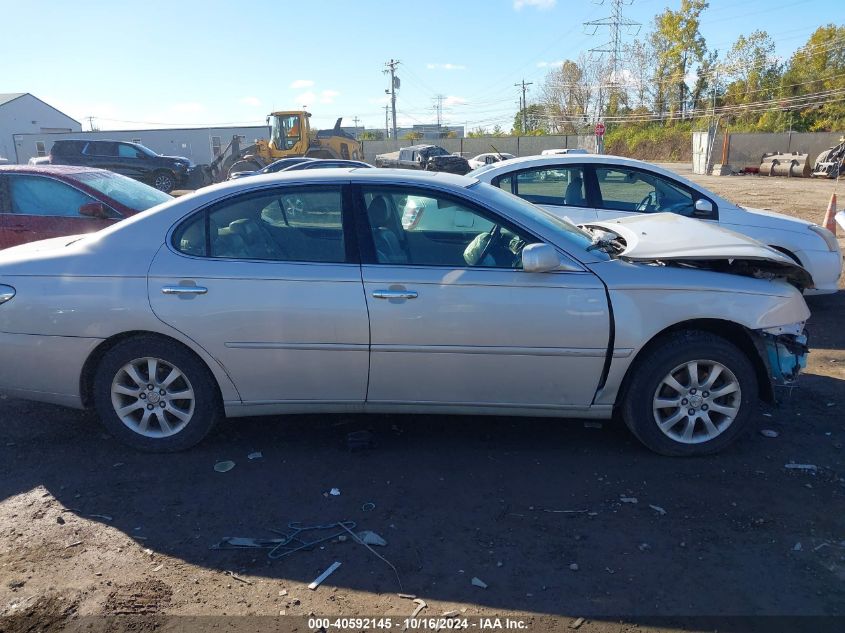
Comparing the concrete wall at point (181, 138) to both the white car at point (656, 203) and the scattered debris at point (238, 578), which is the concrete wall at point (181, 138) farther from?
the scattered debris at point (238, 578)

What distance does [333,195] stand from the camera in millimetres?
3928

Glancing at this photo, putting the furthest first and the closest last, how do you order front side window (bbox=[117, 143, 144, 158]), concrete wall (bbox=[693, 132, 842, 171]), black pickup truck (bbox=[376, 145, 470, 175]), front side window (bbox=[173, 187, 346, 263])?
concrete wall (bbox=[693, 132, 842, 171]) → black pickup truck (bbox=[376, 145, 470, 175]) → front side window (bbox=[117, 143, 144, 158]) → front side window (bbox=[173, 187, 346, 263])

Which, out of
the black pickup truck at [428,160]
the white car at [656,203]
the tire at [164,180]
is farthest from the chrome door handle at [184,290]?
the black pickup truck at [428,160]

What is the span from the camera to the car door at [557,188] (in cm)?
674

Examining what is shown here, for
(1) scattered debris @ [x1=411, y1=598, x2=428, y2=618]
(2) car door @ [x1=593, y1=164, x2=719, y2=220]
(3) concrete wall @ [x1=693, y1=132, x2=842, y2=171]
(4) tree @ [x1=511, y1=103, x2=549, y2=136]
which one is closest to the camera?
(1) scattered debris @ [x1=411, y1=598, x2=428, y2=618]

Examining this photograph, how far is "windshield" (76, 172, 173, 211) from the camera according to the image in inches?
284

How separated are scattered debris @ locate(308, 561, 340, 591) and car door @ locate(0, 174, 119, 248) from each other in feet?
17.8

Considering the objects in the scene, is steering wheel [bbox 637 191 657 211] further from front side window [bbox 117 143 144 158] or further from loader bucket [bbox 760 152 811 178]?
loader bucket [bbox 760 152 811 178]

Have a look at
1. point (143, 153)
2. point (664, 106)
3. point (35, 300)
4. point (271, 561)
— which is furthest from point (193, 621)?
point (664, 106)

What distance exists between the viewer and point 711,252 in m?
3.80

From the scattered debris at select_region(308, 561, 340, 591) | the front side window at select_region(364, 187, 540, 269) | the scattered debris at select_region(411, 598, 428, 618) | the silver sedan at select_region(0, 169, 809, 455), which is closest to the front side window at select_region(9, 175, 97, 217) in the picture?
the silver sedan at select_region(0, 169, 809, 455)

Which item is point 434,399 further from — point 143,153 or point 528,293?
point 143,153

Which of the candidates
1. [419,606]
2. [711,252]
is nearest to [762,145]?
[711,252]

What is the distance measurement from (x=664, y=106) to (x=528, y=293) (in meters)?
72.4
